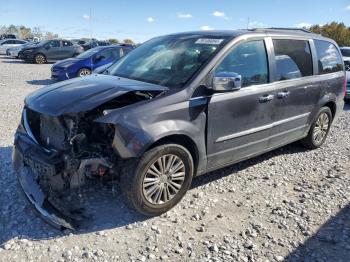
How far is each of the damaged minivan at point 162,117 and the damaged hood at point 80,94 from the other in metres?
0.01

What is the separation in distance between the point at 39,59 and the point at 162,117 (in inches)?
870

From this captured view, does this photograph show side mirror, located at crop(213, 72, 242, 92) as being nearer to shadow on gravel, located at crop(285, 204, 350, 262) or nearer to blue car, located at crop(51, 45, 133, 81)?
shadow on gravel, located at crop(285, 204, 350, 262)

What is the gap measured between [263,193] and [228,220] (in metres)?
0.89

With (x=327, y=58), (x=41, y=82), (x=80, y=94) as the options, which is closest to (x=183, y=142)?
(x=80, y=94)

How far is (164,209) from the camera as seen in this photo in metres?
3.97

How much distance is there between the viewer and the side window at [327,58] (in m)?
5.89

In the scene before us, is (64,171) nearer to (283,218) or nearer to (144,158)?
(144,158)

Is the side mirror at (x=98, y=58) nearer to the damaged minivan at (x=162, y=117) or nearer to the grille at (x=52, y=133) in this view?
the damaged minivan at (x=162, y=117)

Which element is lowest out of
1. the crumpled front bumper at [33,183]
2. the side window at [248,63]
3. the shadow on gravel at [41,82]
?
the shadow on gravel at [41,82]

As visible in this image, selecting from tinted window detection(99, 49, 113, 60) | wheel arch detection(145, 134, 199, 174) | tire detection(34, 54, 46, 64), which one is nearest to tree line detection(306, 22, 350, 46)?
tire detection(34, 54, 46, 64)

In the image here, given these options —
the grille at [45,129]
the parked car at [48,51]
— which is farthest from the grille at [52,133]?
the parked car at [48,51]

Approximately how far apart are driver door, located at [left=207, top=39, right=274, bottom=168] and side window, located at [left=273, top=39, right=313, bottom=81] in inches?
11.7

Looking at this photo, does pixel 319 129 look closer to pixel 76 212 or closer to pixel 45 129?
pixel 76 212

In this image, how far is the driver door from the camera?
4.19m
